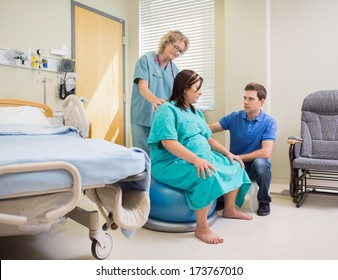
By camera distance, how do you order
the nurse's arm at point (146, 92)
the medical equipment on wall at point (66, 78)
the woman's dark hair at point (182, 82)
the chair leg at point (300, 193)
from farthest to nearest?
the medical equipment on wall at point (66, 78) < the chair leg at point (300, 193) < the nurse's arm at point (146, 92) < the woman's dark hair at point (182, 82)

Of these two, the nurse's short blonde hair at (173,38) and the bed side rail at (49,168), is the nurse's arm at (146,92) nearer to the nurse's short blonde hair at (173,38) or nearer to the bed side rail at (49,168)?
the nurse's short blonde hair at (173,38)

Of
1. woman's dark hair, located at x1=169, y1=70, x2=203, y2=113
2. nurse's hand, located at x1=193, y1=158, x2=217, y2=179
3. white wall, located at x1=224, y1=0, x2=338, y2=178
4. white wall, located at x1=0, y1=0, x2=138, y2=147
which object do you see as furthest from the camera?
white wall, located at x1=224, y1=0, x2=338, y2=178

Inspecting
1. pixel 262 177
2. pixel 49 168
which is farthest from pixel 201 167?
pixel 49 168

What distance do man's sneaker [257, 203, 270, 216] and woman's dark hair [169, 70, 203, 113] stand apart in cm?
104

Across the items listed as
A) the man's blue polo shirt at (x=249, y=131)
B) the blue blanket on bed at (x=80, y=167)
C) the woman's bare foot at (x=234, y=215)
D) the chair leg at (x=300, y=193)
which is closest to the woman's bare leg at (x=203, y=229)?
the woman's bare foot at (x=234, y=215)

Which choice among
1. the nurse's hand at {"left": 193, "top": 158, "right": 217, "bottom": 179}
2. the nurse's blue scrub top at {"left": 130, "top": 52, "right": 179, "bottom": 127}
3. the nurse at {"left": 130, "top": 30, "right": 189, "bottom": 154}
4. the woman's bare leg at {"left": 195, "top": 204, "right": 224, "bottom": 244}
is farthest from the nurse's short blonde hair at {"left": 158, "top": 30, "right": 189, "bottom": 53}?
the woman's bare leg at {"left": 195, "top": 204, "right": 224, "bottom": 244}

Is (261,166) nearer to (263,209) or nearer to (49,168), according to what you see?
(263,209)

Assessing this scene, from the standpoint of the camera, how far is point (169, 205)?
218 centimetres

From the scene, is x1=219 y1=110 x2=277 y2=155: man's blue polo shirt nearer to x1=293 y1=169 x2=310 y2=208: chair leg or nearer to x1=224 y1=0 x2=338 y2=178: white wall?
x1=293 y1=169 x2=310 y2=208: chair leg

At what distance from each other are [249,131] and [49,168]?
196 cm

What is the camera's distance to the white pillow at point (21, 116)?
276cm

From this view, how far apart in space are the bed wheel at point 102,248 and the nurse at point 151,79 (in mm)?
1122

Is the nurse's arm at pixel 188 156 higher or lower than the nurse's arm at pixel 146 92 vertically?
lower

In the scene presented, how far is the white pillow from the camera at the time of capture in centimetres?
276
